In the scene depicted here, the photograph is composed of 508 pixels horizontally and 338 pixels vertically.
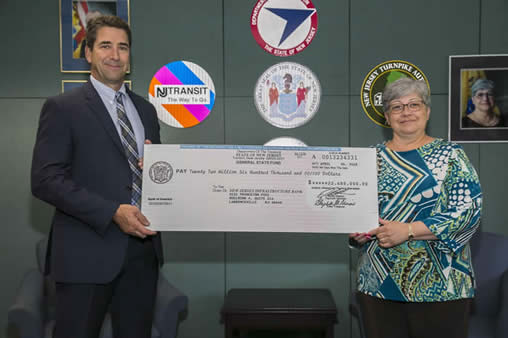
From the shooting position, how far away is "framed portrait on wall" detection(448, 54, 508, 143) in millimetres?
2822

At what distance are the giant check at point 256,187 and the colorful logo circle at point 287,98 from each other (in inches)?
45.9

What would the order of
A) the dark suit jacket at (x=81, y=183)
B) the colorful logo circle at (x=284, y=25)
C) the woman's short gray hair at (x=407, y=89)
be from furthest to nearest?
1. the colorful logo circle at (x=284, y=25)
2. the woman's short gray hair at (x=407, y=89)
3. the dark suit jacket at (x=81, y=183)

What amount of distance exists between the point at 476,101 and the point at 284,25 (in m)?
1.63

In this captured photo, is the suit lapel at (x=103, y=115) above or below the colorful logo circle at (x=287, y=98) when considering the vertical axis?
below

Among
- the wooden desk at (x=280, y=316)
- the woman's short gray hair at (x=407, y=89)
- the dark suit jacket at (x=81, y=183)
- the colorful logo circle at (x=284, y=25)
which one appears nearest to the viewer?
the dark suit jacket at (x=81, y=183)

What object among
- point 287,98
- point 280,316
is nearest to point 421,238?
point 280,316

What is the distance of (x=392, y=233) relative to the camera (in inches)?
58.7

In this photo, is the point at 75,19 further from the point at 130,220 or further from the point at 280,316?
the point at 280,316

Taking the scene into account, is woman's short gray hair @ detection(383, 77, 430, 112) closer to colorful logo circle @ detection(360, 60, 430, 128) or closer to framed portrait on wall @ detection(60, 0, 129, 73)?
colorful logo circle @ detection(360, 60, 430, 128)

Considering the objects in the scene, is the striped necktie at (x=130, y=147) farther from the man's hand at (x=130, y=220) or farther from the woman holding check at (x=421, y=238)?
the woman holding check at (x=421, y=238)

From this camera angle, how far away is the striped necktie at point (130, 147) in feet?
5.35
